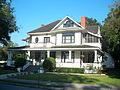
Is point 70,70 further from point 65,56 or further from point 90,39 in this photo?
point 90,39

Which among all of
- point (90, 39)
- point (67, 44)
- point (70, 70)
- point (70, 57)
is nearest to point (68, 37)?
point (67, 44)

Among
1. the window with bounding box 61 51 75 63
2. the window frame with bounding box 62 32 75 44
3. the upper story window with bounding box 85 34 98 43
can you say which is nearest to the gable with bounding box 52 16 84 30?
the window frame with bounding box 62 32 75 44

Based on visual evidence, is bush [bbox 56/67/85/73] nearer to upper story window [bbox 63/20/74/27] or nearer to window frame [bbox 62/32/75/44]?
window frame [bbox 62/32/75/44]

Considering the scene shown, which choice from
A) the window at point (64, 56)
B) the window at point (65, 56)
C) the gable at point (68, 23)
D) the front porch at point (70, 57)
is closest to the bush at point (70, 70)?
the front porch at point (70, 57)

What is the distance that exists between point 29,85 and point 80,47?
49.3 ft

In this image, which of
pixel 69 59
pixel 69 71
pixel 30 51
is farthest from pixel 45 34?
pixel 69 71

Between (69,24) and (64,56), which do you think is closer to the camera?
(69,24)

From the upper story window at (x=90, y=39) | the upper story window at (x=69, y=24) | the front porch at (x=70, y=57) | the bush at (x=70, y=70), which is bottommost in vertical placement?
the bush at (x=70, y=70)

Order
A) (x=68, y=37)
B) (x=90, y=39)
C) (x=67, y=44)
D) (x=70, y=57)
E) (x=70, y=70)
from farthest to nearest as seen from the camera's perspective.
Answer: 1. (x=90, y=39)
2. (x=68, y=37)
3. (x=67, y=44)
4. (x=70, y=57)
5. (x=70, y=70)

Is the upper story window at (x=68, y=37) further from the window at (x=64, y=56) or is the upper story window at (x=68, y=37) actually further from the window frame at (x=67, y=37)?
the window at (x=64, y=56)

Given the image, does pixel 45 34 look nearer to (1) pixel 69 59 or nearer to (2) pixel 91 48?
(1) pixel 69 59

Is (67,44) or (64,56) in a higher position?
(67,44)

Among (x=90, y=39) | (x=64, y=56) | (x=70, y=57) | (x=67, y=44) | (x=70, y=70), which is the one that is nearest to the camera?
(x=70, y=70)

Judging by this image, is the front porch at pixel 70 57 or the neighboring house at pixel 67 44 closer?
the front porch at pixel 70 57
